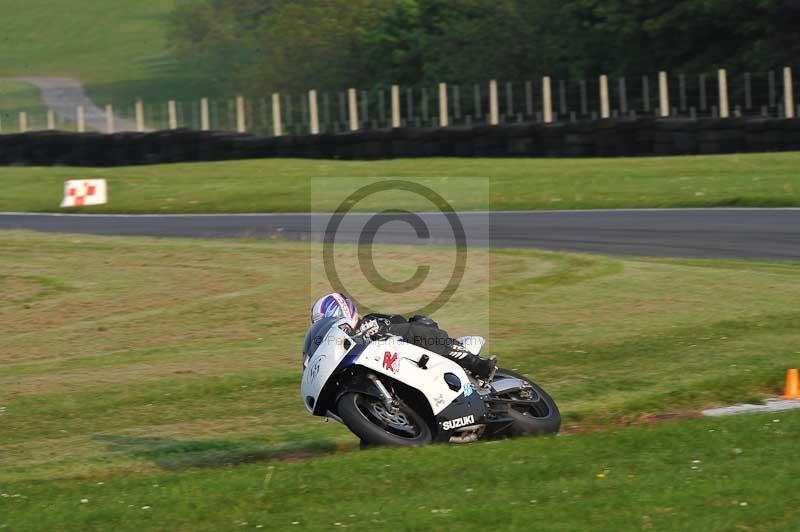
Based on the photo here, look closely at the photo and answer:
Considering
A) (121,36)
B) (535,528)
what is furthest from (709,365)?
(121,36)

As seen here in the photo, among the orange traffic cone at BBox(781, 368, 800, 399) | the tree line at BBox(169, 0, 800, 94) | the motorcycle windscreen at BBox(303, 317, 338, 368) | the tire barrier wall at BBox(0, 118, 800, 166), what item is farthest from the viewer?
the tree line at BBox(169, 0, 800, 94)

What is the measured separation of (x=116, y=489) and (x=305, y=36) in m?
71.9

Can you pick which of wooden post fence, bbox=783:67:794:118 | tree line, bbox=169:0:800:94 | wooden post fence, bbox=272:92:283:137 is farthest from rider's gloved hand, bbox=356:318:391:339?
tree line, bbox=169:0:800:94

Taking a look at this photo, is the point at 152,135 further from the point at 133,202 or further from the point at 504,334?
the point at 504,334

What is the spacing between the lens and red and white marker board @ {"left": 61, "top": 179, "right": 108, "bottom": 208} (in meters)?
30.9

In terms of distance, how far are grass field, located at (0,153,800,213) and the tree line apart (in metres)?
17.8

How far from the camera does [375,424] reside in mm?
8195

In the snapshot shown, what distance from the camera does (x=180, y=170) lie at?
35406mm

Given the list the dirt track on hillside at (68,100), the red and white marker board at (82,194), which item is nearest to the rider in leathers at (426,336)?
the red and white marker board at (82,194)

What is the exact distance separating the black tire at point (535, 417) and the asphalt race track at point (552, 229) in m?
10.4

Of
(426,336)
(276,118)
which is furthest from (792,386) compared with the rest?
(276,118)

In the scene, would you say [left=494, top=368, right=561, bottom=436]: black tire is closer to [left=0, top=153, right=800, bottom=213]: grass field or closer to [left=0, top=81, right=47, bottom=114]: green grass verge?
[left=0, top=153, right=800, bottom=213]: grass field

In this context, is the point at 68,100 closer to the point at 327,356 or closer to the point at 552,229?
the point at 552,229

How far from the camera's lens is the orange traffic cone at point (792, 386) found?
1032 centimetres
